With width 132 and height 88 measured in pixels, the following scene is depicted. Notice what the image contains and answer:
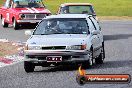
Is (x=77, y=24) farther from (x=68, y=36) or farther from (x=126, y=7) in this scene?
(x=126, y=7)

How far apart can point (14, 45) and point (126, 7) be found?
147 ft

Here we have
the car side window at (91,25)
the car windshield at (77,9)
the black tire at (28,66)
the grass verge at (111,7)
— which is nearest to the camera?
the black tire at (28,66)

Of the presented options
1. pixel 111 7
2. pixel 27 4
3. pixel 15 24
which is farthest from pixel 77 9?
pixel 111 7

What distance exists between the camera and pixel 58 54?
14.8 m

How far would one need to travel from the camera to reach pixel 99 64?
17.2 m

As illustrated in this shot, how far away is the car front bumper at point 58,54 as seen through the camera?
585 inches

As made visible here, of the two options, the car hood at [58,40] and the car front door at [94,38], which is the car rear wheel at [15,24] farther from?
the car hood at [58,40]

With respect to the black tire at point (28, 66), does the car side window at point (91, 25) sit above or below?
above

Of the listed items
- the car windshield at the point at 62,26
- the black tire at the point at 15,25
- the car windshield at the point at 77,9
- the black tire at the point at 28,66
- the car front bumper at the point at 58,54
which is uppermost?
the car windshield at the point at 62,26

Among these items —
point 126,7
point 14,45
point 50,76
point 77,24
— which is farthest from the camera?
point 126,7

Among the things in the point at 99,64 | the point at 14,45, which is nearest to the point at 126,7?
the point at 14,45

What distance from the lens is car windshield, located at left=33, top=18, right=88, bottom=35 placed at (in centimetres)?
Result: 1630

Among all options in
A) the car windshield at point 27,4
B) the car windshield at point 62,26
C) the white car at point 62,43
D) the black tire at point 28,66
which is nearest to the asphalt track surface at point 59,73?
the black tire at point 28,66

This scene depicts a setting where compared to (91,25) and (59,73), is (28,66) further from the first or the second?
(91,25)
